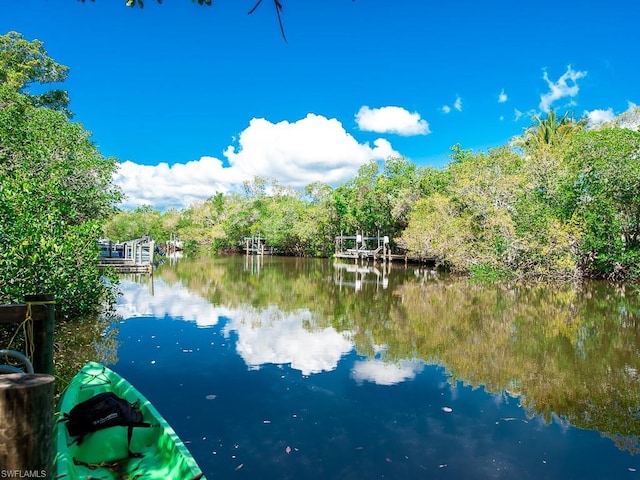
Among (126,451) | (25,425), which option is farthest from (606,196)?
(25,425)

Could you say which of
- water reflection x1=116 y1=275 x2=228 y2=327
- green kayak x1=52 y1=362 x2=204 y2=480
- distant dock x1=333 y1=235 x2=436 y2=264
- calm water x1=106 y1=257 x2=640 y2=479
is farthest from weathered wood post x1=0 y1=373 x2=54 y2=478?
distant dock x1=333 y1=235 x2=436 y2=264

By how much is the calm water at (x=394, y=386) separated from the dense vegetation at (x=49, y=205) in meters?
1.55

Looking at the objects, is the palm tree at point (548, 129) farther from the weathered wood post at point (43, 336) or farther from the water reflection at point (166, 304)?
the weathered wood post at point (43, 336)

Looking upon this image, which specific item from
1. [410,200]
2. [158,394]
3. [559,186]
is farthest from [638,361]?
[410,200]

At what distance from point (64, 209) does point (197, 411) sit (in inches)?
201

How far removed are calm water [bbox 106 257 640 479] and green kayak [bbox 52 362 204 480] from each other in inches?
27.6

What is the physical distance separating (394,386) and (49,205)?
6.52 metres

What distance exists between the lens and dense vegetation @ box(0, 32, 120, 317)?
6363mm

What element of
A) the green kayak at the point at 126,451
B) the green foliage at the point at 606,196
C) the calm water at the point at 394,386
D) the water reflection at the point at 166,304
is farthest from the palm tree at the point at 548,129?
the green kayak at the point at 126,451

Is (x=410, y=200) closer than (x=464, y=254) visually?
No

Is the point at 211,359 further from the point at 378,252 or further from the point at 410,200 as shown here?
the point at 378,252

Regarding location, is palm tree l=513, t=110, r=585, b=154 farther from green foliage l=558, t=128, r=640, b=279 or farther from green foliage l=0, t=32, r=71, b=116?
green foliage l=0, t=32, r=71, b=116

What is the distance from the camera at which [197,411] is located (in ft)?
17.0

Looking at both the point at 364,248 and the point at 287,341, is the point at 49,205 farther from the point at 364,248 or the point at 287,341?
the point at 364,248
